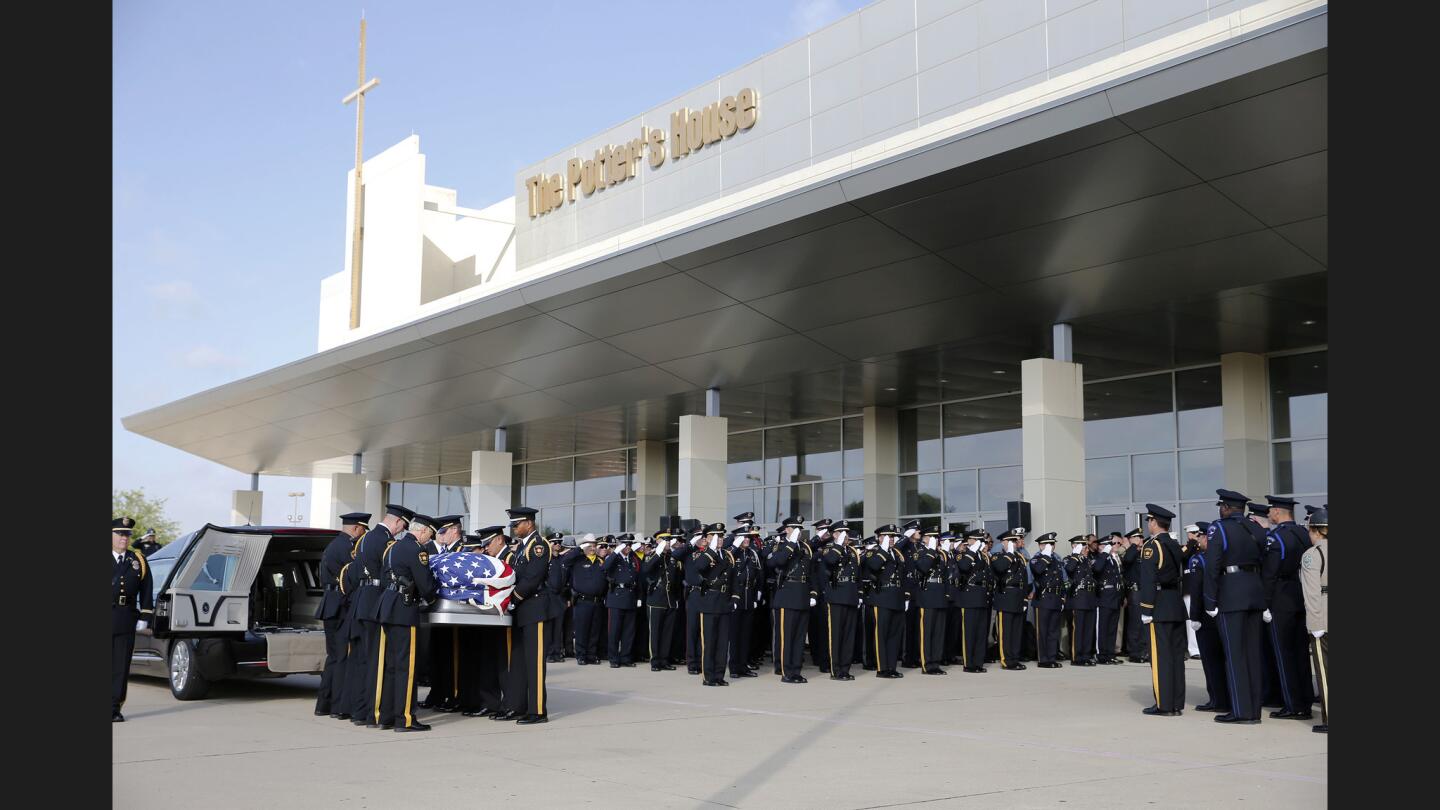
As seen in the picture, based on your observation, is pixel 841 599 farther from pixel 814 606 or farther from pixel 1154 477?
pixel 1154 477

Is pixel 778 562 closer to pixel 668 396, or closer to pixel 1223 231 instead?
pixel 1223 231

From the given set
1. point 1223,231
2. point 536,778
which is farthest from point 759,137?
point 536,778

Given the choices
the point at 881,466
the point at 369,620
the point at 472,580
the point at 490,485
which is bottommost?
the point at 369,620

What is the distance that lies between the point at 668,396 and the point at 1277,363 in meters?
11.9

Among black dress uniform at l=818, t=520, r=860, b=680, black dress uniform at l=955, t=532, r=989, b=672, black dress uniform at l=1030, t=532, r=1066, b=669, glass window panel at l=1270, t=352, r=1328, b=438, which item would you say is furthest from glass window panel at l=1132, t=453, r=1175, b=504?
black dress uniform at l=818, t=520, r=860, b=680

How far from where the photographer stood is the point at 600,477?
1379 inches

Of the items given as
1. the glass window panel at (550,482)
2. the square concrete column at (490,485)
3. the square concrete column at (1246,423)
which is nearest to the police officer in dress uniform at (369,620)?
the square concrete column at (1246,423)

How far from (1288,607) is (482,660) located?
713cm

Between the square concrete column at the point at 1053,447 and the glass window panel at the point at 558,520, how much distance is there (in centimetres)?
2010

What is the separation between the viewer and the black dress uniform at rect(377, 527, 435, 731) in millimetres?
9469

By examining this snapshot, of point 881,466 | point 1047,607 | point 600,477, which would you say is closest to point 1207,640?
point 1047,607

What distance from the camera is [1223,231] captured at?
1476 centimetres

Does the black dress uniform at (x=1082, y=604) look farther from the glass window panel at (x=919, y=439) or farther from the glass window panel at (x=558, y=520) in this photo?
the glass window panel at (x=558, y=520)

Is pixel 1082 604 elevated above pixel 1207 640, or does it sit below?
below
